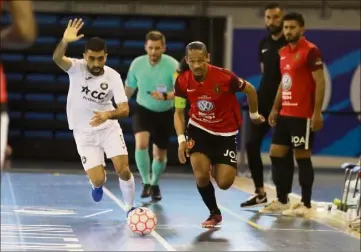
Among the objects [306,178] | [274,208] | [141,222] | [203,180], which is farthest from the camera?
[274,208]

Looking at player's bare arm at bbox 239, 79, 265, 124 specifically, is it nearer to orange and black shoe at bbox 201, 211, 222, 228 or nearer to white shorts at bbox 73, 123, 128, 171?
orange and black shoe at bbox 201, 211, 222, 228

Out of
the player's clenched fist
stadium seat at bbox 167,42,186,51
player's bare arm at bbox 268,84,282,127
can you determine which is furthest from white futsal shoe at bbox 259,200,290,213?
stadium seat at bbox 167,42,186,51

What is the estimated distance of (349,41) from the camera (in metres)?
17.1

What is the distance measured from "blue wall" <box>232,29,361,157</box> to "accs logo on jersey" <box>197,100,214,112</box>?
28.8 feet

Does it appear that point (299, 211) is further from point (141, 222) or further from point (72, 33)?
point (72, 33)

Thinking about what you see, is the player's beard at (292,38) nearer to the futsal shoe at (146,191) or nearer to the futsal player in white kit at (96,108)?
the futsal player in white kit at (96,108)

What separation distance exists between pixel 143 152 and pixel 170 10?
22.6 ft

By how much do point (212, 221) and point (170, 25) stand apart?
8.88 m

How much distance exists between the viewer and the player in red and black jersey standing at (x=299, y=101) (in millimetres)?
9258

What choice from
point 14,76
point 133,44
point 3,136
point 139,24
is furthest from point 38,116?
point 3,136

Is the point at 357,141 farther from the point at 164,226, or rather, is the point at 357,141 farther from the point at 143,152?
the point at 164,226

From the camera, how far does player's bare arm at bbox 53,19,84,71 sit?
6138mm

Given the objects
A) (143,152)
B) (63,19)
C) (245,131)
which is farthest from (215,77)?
(63,19)

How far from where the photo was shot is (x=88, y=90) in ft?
27.1
